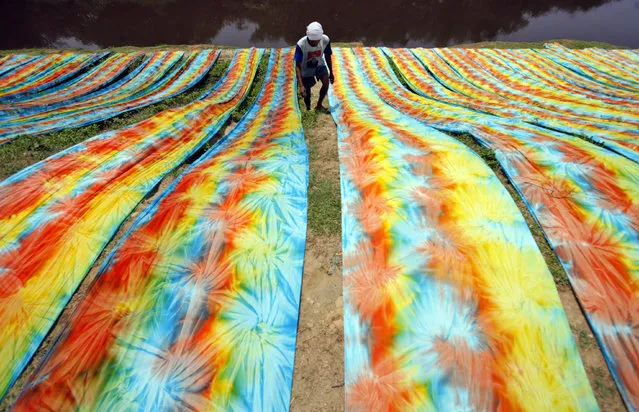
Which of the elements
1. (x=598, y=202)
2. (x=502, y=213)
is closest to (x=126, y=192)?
(x=502, y=213)

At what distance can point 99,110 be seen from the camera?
5.93m

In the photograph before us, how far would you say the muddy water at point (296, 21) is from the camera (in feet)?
72.2

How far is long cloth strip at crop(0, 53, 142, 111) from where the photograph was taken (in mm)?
6188

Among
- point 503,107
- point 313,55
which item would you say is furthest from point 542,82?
point 313,55

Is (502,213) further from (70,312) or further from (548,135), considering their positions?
(70,312)

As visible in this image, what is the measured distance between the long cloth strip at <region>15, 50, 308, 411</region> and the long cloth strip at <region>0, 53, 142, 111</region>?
5.59m

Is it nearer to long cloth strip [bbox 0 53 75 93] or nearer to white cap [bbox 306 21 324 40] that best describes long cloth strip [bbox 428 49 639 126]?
white cap [bbox 306 21 324 40]

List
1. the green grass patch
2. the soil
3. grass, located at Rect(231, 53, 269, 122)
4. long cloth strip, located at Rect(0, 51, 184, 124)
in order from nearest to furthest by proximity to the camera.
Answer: the soil
the green grass patch
long cloth strip, located at Rect(0, 51, 184, 124)
grass, located at Rect(231, 53, 269, 122)

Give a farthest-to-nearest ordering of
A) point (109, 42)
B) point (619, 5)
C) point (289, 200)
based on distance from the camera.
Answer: point (619, 5) < point (109, 42) < point (289, 200)

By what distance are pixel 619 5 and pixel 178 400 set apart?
49936 millimetres

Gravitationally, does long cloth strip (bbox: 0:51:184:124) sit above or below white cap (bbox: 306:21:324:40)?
below

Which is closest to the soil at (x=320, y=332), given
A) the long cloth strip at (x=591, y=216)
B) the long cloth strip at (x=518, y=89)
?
the long cloth strip at (x=591, y=216)

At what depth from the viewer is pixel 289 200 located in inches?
127

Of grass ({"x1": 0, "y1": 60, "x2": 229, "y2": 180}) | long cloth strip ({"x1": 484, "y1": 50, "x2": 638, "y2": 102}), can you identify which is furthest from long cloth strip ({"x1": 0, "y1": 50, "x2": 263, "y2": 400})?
long cloth strip ({"x1": 484, "y1": 50, "x2": 638, "y2": 102})
